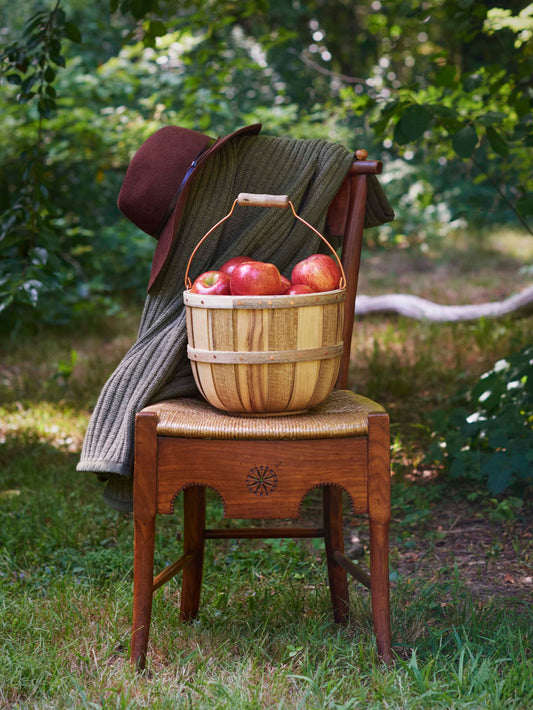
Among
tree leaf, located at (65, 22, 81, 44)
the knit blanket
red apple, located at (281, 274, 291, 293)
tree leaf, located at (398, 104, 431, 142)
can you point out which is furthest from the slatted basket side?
tree leaf, located at (65, 22, 81, 44)

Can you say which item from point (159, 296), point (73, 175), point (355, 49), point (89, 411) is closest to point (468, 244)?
point (355, 49)

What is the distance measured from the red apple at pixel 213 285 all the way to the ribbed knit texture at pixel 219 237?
26 centimetres

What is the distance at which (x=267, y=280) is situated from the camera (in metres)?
1.56

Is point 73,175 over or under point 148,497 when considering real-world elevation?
under

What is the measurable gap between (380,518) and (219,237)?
32.9 inches

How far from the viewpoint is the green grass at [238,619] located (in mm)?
1574

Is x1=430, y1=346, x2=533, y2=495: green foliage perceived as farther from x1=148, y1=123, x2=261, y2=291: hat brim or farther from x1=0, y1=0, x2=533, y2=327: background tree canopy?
x1=148, y1=123, x2=261, y2=291: hat brim

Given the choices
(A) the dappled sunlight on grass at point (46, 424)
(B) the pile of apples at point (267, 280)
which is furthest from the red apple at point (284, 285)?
(A) the dappled sunlight on grass at point (46, 424)

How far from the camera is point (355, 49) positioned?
32.8 feet

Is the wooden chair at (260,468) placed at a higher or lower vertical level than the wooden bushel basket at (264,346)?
lower

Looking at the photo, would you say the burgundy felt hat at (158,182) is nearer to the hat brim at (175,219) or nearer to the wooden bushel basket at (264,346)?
the hat brim at (175,219)

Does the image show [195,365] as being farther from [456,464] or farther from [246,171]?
[456,464]

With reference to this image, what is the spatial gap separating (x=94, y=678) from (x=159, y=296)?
0.94 m

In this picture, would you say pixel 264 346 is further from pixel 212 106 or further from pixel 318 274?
pixel 212 106
